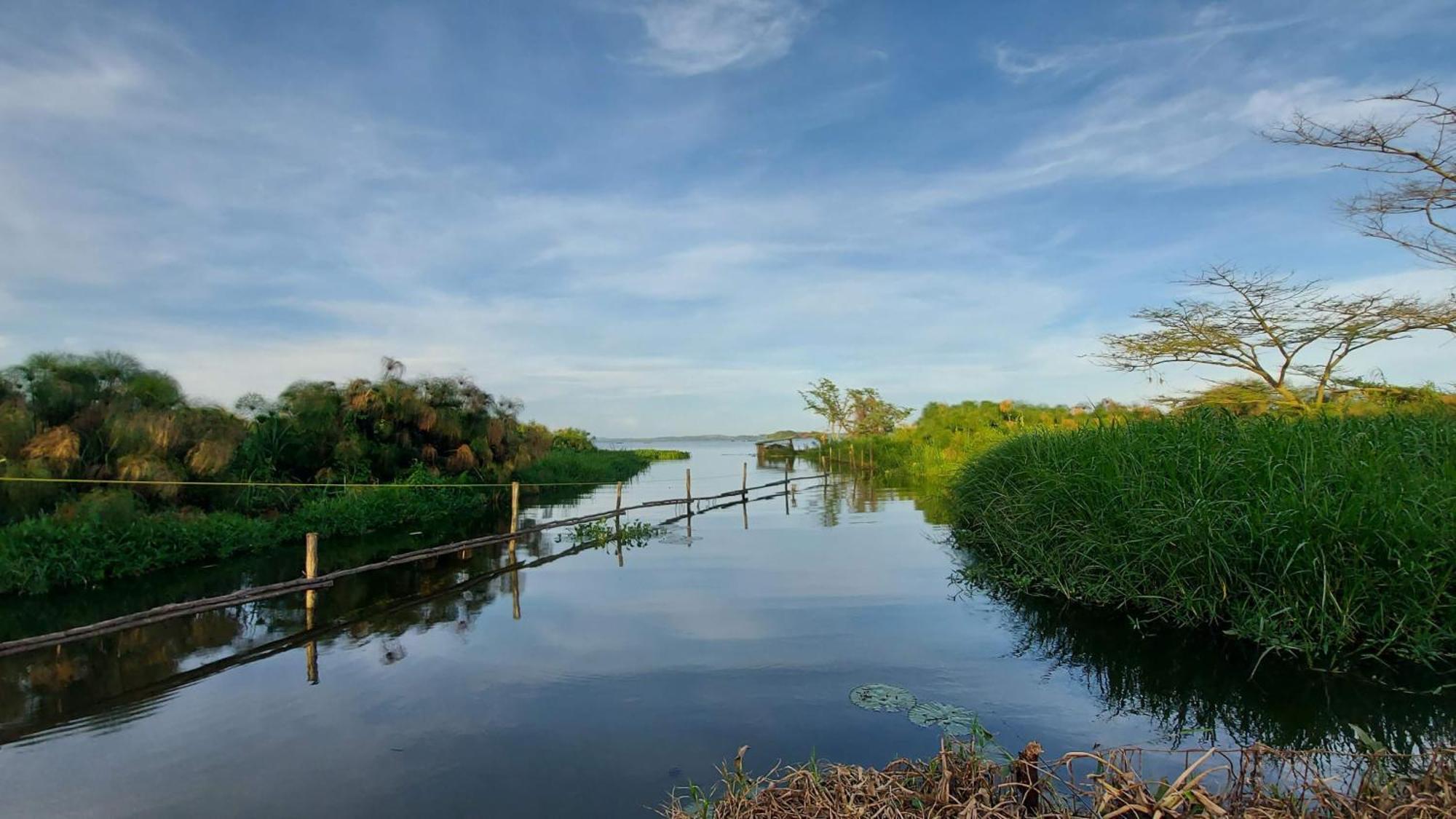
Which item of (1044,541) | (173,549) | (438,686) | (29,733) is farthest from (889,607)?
(173,549)

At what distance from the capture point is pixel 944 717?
4684 mm

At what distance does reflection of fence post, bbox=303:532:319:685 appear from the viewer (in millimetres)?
5758

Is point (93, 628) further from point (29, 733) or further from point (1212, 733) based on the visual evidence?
point (1212, 733)

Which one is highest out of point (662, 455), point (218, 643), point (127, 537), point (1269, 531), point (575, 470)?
point (662, 455)

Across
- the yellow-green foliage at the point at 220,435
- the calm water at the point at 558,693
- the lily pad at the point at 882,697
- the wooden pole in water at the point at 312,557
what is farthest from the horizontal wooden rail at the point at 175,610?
the lily pad at the point at 882,697

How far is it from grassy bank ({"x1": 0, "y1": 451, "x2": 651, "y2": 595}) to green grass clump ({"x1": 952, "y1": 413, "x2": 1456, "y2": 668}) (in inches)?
414

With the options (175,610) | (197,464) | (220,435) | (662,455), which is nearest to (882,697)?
(175,610)

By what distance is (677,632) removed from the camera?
22.5 feet

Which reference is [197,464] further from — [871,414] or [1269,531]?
[871,414]

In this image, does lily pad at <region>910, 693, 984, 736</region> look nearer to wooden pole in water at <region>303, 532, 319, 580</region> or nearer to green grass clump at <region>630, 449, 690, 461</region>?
wooden pole in water at <region>303, 532, 319, 580</region>

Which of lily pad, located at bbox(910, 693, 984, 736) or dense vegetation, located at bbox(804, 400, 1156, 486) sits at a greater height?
dense vegetation, located at bbox(804, 400, 1156, 486)

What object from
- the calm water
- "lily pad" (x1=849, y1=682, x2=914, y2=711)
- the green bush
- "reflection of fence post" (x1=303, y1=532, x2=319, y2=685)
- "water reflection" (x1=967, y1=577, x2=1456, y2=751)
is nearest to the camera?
the calm water

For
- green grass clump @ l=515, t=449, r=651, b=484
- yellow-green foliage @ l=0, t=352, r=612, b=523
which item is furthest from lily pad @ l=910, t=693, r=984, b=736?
green grass clump @ l=515, t=449, r=651, b=484

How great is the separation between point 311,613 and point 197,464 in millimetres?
4646
